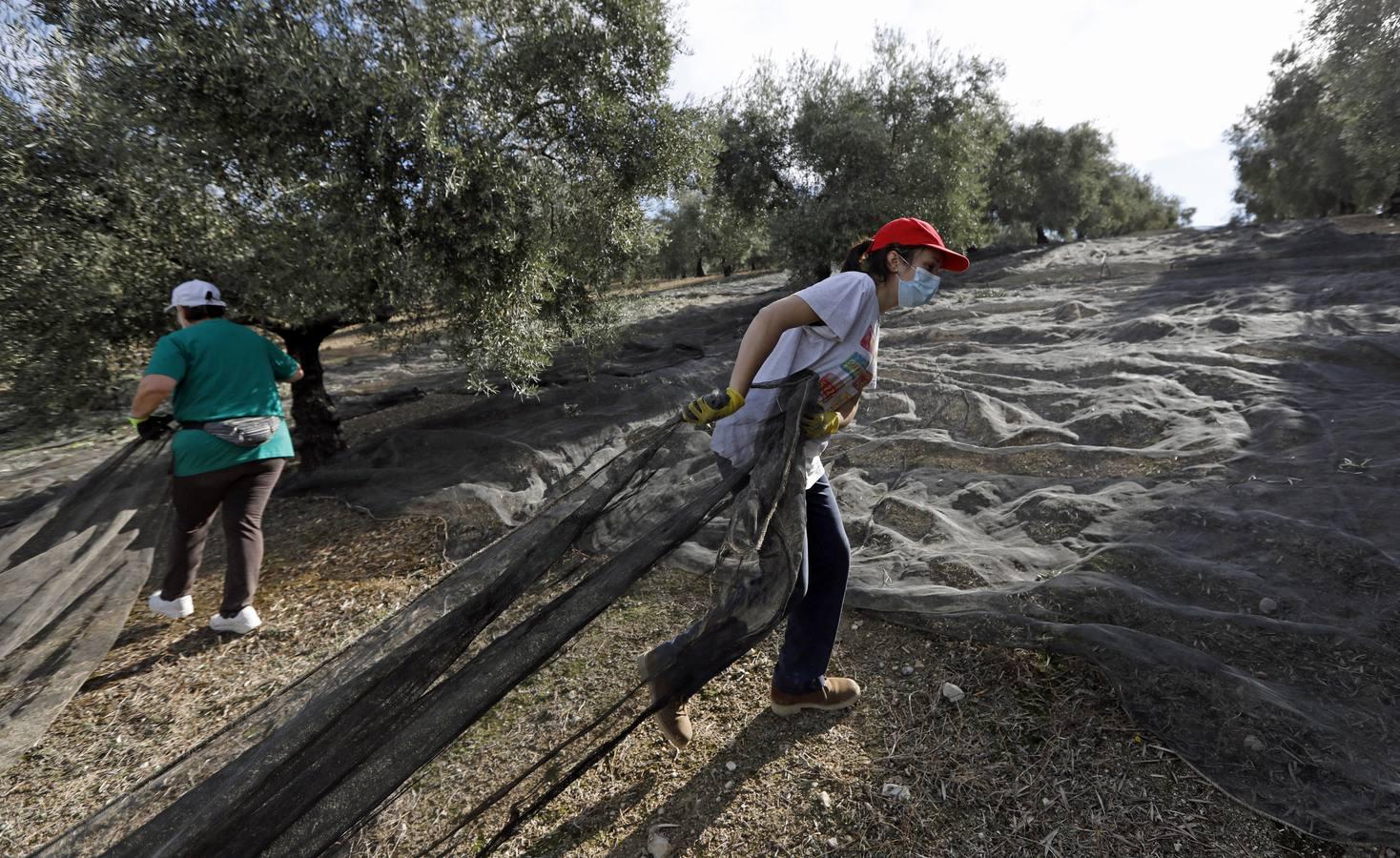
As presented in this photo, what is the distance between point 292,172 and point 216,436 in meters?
2.41

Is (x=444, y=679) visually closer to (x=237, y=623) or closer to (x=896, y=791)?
(x=896, y=791)

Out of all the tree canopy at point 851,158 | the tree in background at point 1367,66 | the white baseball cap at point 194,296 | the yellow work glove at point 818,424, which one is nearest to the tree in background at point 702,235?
the tree canopy at point 851,158

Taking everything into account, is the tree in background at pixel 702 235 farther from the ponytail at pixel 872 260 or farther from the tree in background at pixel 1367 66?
the tree in background at pixel 1367 66

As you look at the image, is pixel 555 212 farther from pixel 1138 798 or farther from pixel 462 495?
pixel 1138 798

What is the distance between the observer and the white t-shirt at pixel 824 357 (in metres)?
2.45

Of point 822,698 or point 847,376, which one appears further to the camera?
point 822,698

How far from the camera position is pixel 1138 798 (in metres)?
2.27

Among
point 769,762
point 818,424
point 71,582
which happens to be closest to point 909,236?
point 818,424

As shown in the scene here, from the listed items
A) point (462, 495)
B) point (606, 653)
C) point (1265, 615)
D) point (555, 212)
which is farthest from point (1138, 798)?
point (555, 212)

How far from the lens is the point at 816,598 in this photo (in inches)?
104

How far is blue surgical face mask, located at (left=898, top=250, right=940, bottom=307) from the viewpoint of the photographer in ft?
8.63

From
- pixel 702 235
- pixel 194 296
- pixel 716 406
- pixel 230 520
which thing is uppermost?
pixel 702 235

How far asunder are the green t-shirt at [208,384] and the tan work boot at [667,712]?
2.95 metres

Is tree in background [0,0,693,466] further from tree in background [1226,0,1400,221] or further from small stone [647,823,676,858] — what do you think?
tree in background [1226,0,1400,221]
